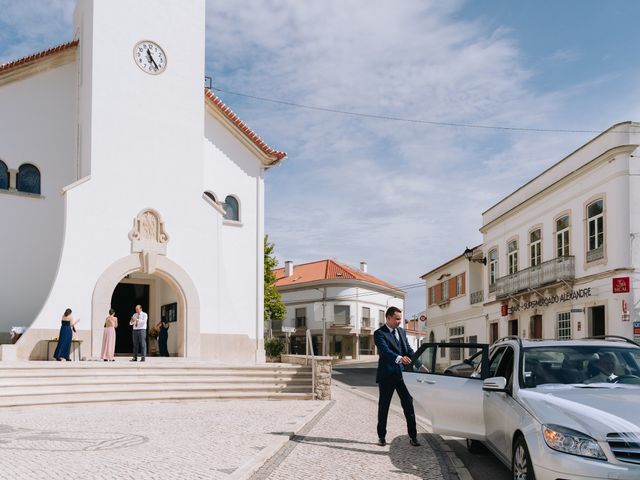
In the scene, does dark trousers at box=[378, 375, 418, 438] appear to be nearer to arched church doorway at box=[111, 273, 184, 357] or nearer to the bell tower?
the bell tower

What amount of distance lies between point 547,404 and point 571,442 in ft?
2.24

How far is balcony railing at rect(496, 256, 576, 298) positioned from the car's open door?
21520 mm

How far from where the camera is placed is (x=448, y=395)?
29.3 ft

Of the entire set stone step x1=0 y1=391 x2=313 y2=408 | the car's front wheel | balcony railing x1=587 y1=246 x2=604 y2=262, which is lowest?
stone step x1=0 y1=391 x2=313 y2=408

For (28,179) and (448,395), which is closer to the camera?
(448,395)

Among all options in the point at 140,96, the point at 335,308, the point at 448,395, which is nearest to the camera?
the point at 448,395

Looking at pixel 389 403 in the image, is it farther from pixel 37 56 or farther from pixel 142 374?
pixel 37 56


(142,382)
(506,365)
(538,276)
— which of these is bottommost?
(142,382)

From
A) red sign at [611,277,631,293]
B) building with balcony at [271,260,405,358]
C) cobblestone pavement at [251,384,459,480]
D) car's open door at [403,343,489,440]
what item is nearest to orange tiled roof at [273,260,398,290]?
building with balcony at [271,260,405,358]

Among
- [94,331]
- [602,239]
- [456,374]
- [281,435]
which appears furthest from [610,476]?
[602,239]

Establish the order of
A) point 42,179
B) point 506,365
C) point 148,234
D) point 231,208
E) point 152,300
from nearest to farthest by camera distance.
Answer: point 506,365 → point 148,234 → point 42,179 → point 152,300 → point 231,208

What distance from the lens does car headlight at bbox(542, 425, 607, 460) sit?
19.2 ft

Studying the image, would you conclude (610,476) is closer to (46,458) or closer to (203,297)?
(46,458)

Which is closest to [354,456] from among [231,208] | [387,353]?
[387,353]
